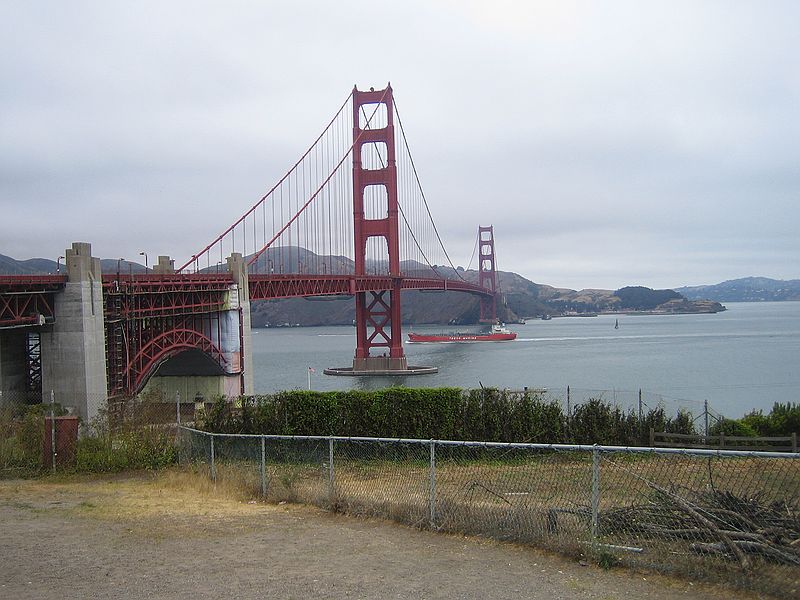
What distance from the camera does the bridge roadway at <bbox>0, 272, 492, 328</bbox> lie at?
827 inches

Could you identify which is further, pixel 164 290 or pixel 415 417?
pixel 164 290

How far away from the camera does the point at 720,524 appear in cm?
661

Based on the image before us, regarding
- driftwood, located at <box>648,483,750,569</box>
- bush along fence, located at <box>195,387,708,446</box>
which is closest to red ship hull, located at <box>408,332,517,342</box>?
bush along fence, located at <box>195,387,708,446</box>

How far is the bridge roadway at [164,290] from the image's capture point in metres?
21.0

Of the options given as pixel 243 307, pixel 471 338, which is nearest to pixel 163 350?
pixel 243 307

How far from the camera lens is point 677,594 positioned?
576 cm

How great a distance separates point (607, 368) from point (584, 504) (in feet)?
164

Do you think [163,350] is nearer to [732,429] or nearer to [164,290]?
[164,290]

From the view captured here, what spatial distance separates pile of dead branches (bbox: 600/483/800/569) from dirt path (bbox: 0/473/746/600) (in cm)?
50

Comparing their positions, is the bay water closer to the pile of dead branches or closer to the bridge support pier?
the bridge support pier

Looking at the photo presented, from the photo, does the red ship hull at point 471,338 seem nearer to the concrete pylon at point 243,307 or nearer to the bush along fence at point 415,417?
the concrete pylon at point 243,307

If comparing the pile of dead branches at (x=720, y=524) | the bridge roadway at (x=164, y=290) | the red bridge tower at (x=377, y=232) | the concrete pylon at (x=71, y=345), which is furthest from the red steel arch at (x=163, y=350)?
the red bridge tower at (x=377, y=232)

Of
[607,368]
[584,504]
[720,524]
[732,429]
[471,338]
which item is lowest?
[607,368]

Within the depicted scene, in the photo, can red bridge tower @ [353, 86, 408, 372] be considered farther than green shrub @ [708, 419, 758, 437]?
Yes
